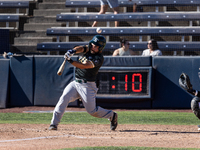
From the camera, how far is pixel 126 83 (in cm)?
945

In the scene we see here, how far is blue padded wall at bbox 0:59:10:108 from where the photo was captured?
967 centimetres

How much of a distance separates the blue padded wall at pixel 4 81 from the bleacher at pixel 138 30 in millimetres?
3069

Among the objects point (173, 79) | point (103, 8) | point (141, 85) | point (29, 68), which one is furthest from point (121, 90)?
point (103, 8)

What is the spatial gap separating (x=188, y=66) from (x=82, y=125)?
160 inches

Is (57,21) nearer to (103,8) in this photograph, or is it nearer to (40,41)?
(40,41)

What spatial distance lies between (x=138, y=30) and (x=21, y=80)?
5236 mm

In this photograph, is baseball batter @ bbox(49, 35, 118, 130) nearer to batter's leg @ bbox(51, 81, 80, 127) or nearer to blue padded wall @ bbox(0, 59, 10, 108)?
batter's leg @ bbox(51, 81, 80, 127)

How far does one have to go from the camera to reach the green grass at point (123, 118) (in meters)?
7.38

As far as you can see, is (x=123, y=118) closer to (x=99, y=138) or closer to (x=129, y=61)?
→ (x=129, y=61)

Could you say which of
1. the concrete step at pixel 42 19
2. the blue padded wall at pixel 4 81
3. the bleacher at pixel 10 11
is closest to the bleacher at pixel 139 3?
the concrete step at pixel 42 19

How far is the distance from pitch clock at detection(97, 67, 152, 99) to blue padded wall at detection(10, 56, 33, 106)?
6.83 ft

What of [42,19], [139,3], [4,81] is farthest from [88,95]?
[42,19]

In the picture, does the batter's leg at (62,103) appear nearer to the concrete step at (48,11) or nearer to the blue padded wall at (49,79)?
the blue padded wall at (49,79)

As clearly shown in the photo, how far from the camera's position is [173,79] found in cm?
949
